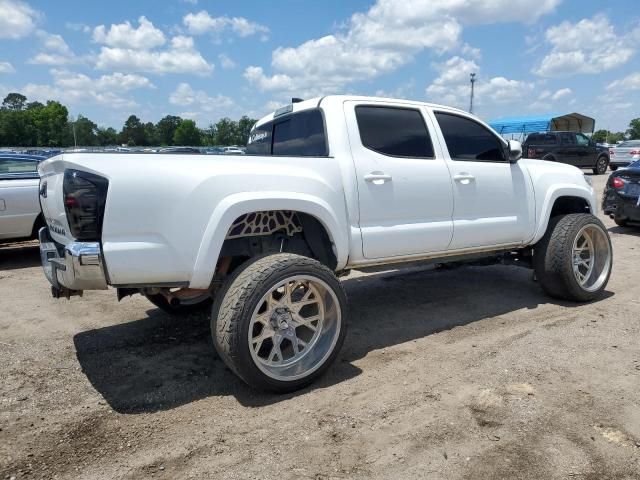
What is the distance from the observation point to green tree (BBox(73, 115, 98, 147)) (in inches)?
2862

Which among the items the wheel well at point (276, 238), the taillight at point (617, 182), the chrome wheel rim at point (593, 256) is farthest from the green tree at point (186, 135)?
the wheel well at point (276, 238)

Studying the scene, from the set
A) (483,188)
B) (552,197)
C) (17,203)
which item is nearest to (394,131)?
(483,188)

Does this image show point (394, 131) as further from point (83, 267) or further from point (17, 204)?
point (17, 204)

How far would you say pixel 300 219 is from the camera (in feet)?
12.4

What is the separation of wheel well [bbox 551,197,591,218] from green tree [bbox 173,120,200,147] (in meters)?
80.1

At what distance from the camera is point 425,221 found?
13.7 ft

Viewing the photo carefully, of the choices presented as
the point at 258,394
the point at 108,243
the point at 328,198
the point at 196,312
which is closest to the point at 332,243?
the point at 328,198

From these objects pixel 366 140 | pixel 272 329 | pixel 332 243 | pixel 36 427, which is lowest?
pixel 36 427

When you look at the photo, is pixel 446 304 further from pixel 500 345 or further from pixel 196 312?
pixel 196 312

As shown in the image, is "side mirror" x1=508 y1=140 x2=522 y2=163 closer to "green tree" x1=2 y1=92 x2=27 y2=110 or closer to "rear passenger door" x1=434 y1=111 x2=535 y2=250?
"rear passenger door" x1=434 y1=111 x2=535 y2=250

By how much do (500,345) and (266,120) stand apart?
283 centimetres

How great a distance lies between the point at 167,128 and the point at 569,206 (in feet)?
297

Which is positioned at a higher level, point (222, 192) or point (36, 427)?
point (222, 192)

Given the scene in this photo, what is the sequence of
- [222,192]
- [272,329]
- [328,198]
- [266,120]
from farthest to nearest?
[266,120]
[328,198]
[272,329]
[222,192]
